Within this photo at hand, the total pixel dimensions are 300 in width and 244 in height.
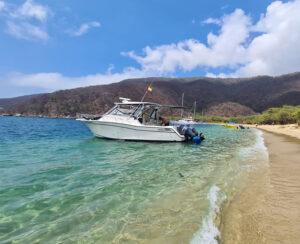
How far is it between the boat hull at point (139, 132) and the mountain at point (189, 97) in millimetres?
118385

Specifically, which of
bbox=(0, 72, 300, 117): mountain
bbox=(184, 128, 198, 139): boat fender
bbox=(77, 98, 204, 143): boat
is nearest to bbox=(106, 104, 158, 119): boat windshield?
bbox=(77, 98, 204, 143): boat

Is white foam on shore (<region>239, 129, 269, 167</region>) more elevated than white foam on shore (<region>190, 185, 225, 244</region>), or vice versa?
white foam on shore (<region>190, 185, 225, 244</region>)

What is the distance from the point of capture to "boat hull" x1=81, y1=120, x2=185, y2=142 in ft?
52.2

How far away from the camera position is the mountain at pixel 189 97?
460ft

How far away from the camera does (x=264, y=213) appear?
360 cm

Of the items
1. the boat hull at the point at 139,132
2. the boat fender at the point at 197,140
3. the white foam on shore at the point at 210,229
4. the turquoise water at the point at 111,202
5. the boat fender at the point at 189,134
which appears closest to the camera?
the white foam on shore at the point at 210,229

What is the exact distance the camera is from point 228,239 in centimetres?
283

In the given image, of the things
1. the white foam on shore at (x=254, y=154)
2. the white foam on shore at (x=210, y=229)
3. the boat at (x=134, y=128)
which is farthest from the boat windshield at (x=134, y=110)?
the white foam on shore at (x=210, y=229)

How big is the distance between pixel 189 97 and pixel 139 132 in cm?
16944

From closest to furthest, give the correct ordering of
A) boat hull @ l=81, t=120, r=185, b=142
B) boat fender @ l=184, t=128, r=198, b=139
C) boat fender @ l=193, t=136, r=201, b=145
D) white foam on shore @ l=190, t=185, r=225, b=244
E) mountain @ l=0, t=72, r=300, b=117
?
white foam on shore @ l=190, t=185, r=225, b=244, boat hull @ l=81, t=120, r=185, b=142, boat fender @ l=193, t=136, r=201, b=145, boat fender @ l=184, t=128, r=198, b=139, mountain @ l=0, t=72, r=300, b=117

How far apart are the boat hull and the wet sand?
34.6 ft

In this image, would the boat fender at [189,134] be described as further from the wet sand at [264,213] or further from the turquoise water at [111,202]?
the wet sand at [264,213]

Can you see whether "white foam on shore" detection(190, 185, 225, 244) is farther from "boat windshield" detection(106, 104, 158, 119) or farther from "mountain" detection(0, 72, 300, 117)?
"mountain" detection(0, 72, 300, 117)

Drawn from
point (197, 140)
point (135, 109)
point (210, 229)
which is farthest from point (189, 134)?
point (210, 229)
